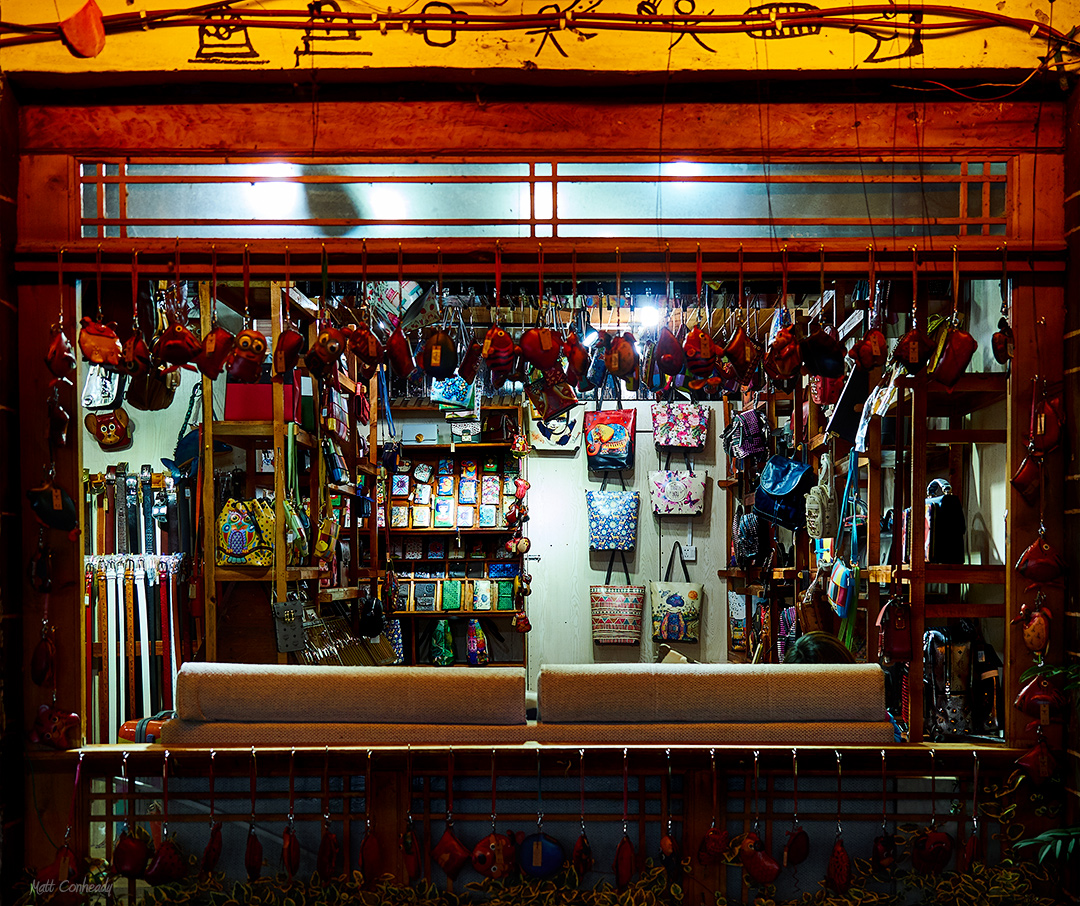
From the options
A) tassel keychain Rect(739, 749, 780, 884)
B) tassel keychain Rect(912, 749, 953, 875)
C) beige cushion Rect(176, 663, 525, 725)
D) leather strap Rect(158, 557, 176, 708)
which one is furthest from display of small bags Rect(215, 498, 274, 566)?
tassel keychain Rect(912, 749, 953, 875)

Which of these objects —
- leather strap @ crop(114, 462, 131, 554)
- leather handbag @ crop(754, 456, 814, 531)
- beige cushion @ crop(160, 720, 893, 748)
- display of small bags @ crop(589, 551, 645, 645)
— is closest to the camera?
beige cushion @ crop(160, 720, 893, 748)

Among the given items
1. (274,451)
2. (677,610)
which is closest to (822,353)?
Result: (274,451)

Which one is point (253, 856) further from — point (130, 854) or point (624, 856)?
point (624, 856)

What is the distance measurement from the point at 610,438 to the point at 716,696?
173 inches

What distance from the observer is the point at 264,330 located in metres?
5.14

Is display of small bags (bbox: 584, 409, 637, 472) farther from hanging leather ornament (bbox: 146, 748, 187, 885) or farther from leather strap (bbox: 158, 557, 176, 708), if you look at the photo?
hanging leather ornament (bbox: 146, 748, 187, 885)

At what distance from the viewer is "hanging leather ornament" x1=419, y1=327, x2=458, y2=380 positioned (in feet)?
9.36

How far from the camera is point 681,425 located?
7.08m

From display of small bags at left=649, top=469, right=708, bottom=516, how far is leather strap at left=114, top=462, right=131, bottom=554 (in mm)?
3793

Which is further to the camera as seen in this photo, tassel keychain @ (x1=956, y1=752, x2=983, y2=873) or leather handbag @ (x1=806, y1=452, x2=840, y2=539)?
leather handbag @ (x1=806, y1=452, x2=840, y2=539)

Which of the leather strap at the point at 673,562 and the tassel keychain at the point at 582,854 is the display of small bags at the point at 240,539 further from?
the leather strap at the point at 673,562

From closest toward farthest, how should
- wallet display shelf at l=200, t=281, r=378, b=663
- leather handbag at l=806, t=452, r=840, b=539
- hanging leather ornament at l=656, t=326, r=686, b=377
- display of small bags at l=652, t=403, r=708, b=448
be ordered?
1. hanging leather ornament at l=656, t=326, r=686, b=377
2. wallet display shelf at l=200, t=281, r=378, b=663
3. leather handbag at l=806, t=452, r=840, b=539
4. display of small bags at l=652, t=403, r=708, b=448

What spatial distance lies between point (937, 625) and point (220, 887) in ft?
8.70

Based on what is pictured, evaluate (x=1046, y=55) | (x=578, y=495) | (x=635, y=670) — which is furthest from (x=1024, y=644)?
(x=578, y=495)
